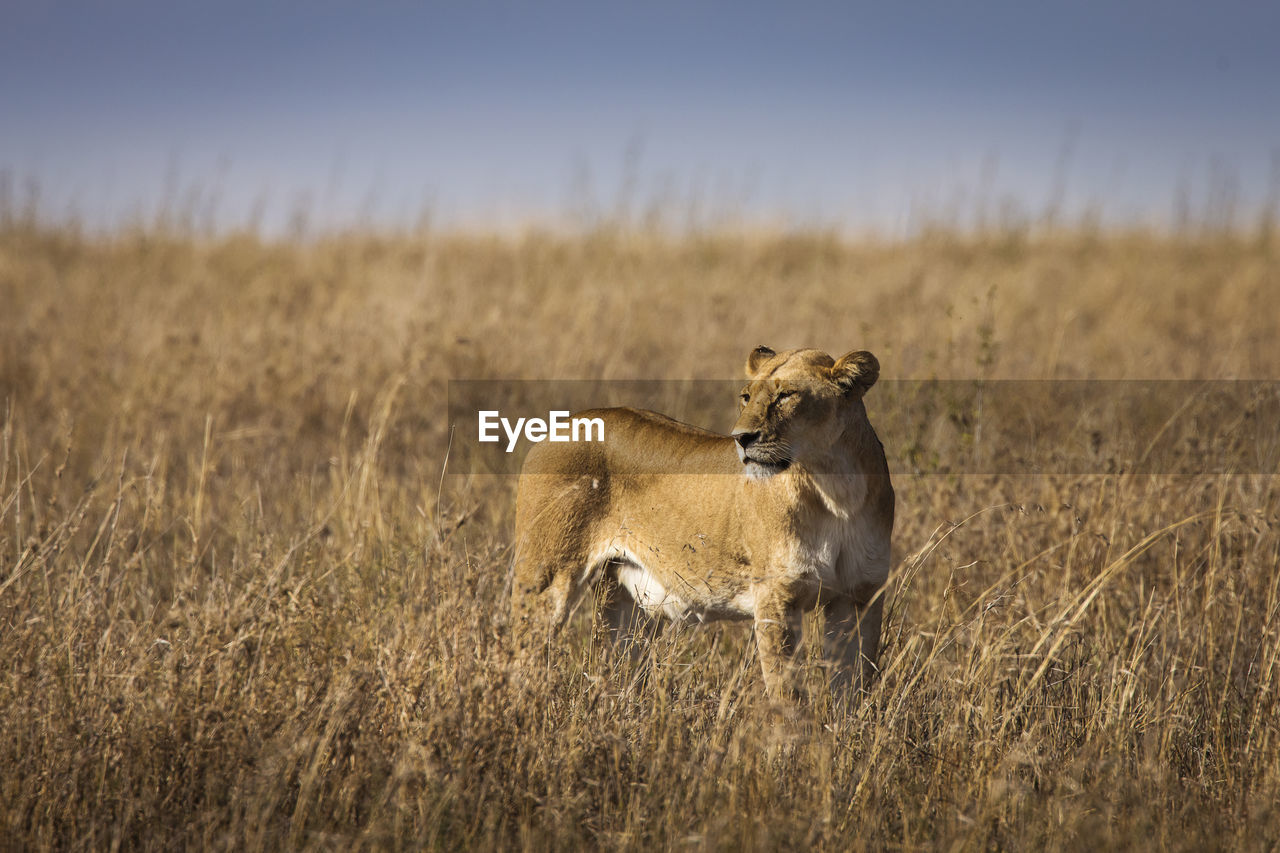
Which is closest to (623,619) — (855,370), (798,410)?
(798,410)

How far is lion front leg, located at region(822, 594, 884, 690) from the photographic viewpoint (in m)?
3.80

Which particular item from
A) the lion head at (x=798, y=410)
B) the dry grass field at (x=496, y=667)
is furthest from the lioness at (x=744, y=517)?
the dry grass field at (x=496, y=667)

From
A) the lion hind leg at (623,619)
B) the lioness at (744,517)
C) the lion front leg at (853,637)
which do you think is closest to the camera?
the lioness at (744,517)

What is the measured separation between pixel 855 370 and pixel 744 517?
70 cm

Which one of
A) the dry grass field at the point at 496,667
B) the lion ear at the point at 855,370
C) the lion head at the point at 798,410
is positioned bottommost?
the dry grass field at the point at 496,667

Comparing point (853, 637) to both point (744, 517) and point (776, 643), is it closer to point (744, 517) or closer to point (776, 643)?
point (776, 643)

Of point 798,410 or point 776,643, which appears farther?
point 776,643

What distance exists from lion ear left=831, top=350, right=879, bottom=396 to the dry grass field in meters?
0.81

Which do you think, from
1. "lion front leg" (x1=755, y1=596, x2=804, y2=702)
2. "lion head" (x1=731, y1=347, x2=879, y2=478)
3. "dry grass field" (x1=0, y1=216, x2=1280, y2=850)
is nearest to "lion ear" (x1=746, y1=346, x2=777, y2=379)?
"lion head" (x1=731, y1=347, x2=879, y2=478)

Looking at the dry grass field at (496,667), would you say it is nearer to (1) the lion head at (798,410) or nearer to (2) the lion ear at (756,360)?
(1) the lion head at (798,410)

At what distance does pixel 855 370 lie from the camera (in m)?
3.55

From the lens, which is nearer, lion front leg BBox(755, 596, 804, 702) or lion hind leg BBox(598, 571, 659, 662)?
lion front leg BBox(755, 596, 804, 702)

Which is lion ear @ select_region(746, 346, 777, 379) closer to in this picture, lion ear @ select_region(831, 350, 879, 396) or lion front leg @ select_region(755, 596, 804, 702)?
lion ear @ select_region(831, 350, 879, 396)

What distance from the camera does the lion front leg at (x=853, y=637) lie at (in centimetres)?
380
